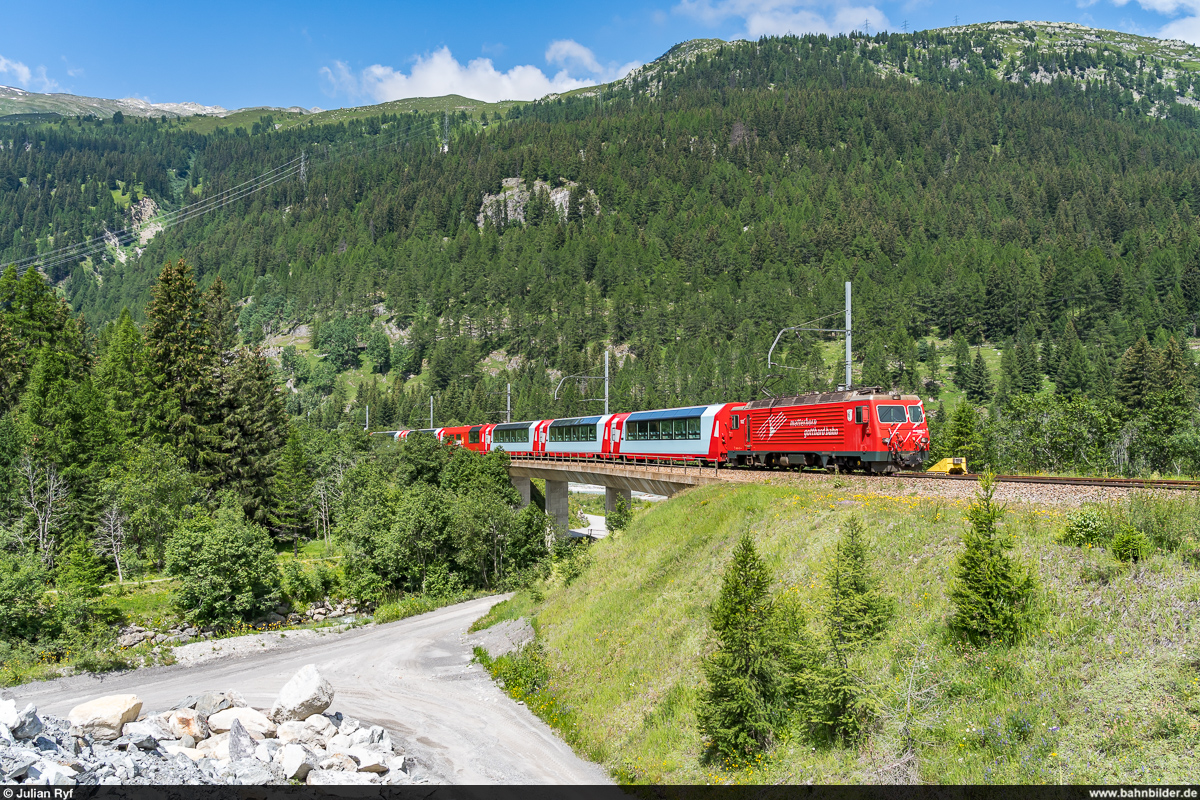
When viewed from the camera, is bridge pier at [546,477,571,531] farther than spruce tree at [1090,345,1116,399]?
No

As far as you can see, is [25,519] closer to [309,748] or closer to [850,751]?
[309,748]

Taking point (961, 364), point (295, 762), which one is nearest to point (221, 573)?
point (295, 762)

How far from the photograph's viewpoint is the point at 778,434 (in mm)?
36594

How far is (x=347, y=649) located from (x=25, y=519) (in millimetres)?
26028

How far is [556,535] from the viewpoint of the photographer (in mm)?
54656

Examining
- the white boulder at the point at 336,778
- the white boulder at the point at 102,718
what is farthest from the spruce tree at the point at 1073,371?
the white boulder at the point at 102,718

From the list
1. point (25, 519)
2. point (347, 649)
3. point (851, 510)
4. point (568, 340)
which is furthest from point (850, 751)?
point (568, 340)

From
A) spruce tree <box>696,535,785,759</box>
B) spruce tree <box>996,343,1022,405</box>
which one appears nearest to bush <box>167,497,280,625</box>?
spruce tree <box>696,535,785,759</box>

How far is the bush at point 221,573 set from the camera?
38.8 meters

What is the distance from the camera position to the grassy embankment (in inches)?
448

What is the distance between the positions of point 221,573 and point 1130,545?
4024 cm

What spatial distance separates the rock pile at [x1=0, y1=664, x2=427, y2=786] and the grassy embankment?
19.9 ft

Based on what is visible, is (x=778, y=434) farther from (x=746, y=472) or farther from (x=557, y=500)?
(x=557, y=500)

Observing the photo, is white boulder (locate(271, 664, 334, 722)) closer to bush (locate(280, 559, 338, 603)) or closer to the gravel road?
the gravel road
